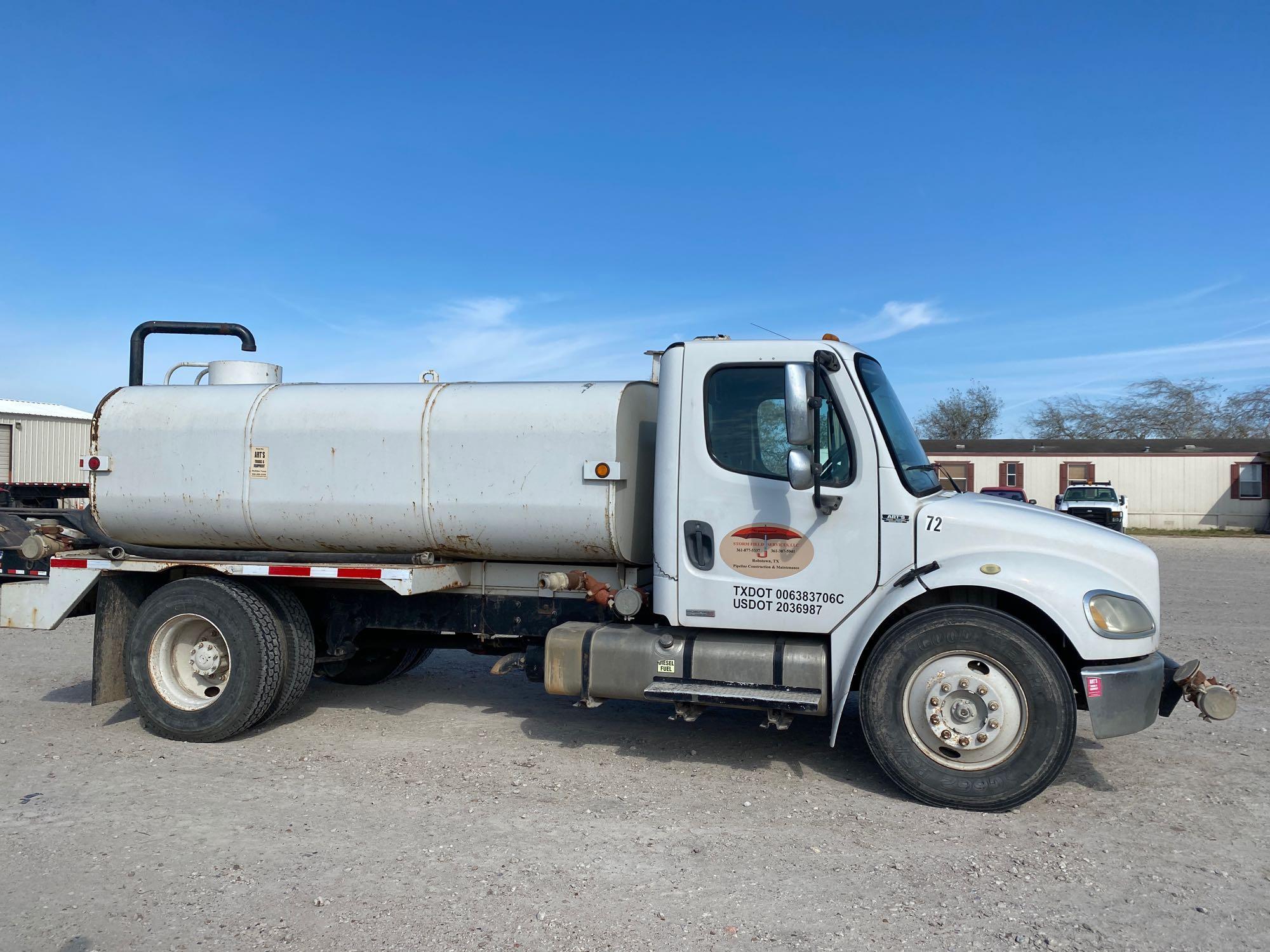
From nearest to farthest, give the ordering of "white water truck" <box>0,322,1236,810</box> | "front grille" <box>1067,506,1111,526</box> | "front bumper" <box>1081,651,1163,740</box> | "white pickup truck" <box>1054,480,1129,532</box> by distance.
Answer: "front bumper" <box>1081,651,1163,740</box>
"white water truck" <box>0,322,1236,810</box>
"front grille" <box>1067,506,1111,526</box>
"white pickup truck" <box>1054,480,1129,532</box>

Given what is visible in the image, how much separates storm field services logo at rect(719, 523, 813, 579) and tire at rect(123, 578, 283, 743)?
3257 mm

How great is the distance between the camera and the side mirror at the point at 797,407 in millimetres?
5078

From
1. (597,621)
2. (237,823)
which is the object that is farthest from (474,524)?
(237,823)

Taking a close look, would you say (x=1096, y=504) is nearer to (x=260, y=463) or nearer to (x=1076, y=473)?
(x=1076, y=473)

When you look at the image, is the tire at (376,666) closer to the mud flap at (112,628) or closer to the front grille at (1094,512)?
the mud flap at (112,628)

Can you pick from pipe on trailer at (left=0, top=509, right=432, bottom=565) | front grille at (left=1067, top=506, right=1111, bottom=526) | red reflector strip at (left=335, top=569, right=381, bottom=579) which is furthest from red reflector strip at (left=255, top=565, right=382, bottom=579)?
front grille at (left=1067, top=506, right=1111, bottom=526)

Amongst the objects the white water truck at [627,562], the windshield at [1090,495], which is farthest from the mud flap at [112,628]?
the windshield at [1090,495]

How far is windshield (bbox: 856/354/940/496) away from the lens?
5516 mm

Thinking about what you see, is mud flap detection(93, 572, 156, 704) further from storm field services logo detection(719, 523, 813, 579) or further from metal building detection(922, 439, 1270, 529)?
metal building detection(922, 439, 1270, 529)

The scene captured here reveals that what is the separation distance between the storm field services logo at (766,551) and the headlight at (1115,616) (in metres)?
1.51

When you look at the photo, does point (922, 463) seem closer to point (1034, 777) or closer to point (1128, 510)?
point (1034, 777)

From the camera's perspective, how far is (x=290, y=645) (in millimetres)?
6715

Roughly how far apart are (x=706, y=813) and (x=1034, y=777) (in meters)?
1.75

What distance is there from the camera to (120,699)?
685 centimetres
